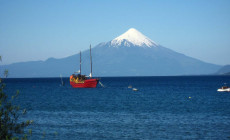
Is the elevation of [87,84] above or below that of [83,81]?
below

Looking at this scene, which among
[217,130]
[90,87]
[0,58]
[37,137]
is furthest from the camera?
[90,87]

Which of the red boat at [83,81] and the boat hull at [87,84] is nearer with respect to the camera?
the boat hull at [87,84]

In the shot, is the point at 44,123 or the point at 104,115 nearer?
the point at 44,123

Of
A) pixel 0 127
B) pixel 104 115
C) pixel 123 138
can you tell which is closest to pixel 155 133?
pixel 123 138

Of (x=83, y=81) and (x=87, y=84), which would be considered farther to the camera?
(x=87, y=84)

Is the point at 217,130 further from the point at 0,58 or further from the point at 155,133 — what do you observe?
the point at 0,58

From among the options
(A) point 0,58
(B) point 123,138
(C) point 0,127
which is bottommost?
(B) point 123,138

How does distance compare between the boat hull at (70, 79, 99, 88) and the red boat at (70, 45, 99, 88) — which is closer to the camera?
the boat hull at (70, 79, 99, 88)

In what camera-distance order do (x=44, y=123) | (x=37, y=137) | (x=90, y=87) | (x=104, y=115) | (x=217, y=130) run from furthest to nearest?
(x=90, y=87), (x=104, y=115), (x=44, y=123), (x=217, y=130), (x=37, y=137)

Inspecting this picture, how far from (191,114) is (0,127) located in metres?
29.3

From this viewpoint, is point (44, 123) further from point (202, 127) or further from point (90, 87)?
point (90, 87)

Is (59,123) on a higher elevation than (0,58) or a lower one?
lower

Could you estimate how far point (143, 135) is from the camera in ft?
98.6

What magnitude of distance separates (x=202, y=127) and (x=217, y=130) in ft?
6.49
